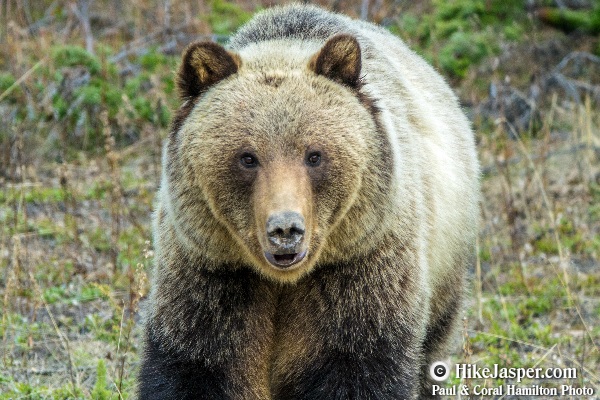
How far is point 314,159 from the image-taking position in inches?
165

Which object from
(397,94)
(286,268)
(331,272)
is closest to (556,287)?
(397,94)

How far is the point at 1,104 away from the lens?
10.2m

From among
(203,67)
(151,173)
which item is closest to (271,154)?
(203,67)

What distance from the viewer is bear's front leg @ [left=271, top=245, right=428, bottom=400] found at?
4457 mm

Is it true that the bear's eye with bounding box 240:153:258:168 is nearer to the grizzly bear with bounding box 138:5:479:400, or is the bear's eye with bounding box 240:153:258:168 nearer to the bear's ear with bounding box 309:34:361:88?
the grizzly bear with bounding box 138:5:479:400

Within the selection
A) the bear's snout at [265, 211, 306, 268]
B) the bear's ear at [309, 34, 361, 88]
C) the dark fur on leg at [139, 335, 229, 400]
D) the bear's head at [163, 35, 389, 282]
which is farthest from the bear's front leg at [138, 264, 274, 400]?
the bear's ear at [309, 34, 361, 88]

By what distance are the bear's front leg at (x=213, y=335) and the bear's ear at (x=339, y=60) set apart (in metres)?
1.01

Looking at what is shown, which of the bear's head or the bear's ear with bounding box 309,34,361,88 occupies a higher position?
the bear's ear with bounding box 309,34,361,88

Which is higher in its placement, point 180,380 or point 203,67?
point 203,67

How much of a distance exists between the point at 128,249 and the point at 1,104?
11.8 ft

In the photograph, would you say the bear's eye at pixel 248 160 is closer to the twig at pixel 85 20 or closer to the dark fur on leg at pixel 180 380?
the dark fur on leg at pixel 180 380
